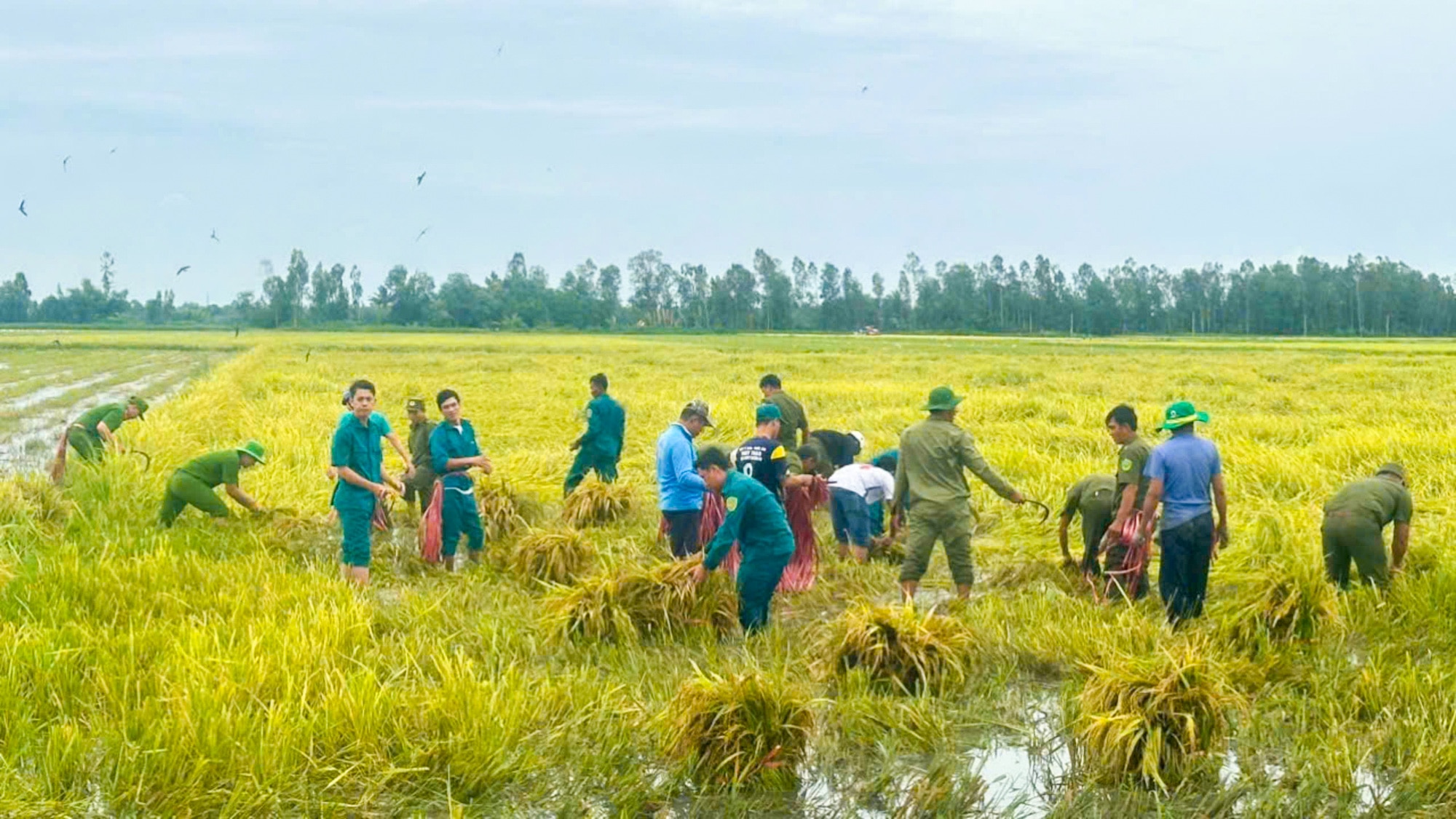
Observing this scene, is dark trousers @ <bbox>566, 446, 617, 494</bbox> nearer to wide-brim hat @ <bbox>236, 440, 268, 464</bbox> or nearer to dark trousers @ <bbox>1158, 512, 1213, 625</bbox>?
wide-brim hat @ <bbox>236, 440, 268, 464</bbox>

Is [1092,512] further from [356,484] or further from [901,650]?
[356,484]

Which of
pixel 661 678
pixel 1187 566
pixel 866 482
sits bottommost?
pixel 661 678

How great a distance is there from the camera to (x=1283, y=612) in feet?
22.3

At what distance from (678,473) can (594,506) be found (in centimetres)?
257

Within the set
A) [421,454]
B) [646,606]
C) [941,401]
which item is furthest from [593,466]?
[646,606]

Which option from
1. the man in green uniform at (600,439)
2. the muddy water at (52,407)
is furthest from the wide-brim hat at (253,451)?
the muddy water at (52,407)

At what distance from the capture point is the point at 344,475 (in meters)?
8.29

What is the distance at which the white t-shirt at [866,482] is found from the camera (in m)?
9.56

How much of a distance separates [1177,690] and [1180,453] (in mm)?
2211

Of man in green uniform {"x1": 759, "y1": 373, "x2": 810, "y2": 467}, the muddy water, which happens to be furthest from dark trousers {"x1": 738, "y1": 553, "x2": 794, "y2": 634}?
the muddy water

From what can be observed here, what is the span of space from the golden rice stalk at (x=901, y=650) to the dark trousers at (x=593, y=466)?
5653 millimetres

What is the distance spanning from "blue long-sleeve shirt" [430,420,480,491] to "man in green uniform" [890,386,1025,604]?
3399 millimetres

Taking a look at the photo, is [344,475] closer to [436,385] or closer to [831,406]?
[831,406]

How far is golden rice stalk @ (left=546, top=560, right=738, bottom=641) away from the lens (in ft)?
23.2
